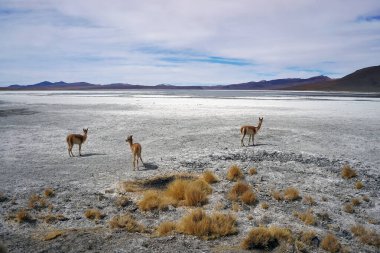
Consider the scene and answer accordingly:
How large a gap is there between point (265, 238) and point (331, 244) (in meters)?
1.26

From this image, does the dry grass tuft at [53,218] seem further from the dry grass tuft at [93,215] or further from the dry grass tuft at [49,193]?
the dry grass tuft at [49,193]

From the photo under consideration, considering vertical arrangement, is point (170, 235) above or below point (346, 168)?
below

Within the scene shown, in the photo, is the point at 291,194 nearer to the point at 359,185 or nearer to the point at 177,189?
the point at 359,185

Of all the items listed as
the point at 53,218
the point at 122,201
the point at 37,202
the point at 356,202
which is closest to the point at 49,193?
the point at 37,202

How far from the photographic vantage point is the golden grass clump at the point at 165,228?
24.6ft

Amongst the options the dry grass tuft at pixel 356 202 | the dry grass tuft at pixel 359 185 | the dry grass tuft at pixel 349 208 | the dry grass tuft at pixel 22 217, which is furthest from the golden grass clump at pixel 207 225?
the dry grass tuft at pixel 359 185

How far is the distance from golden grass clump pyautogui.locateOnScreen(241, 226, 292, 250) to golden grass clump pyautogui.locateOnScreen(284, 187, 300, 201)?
1.67m

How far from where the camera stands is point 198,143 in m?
15.1

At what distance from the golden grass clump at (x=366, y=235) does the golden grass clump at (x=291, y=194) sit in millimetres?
1672

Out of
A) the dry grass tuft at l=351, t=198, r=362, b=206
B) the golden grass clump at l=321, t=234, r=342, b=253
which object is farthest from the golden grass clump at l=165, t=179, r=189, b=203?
the dry grass tuft at l=351, t=198, r=362, b=206

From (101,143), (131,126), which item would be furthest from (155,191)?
(131,126)

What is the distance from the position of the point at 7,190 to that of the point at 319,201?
25.9 feet

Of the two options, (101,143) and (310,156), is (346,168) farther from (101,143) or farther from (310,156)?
(101,143)

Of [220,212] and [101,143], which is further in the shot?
[101,143]
